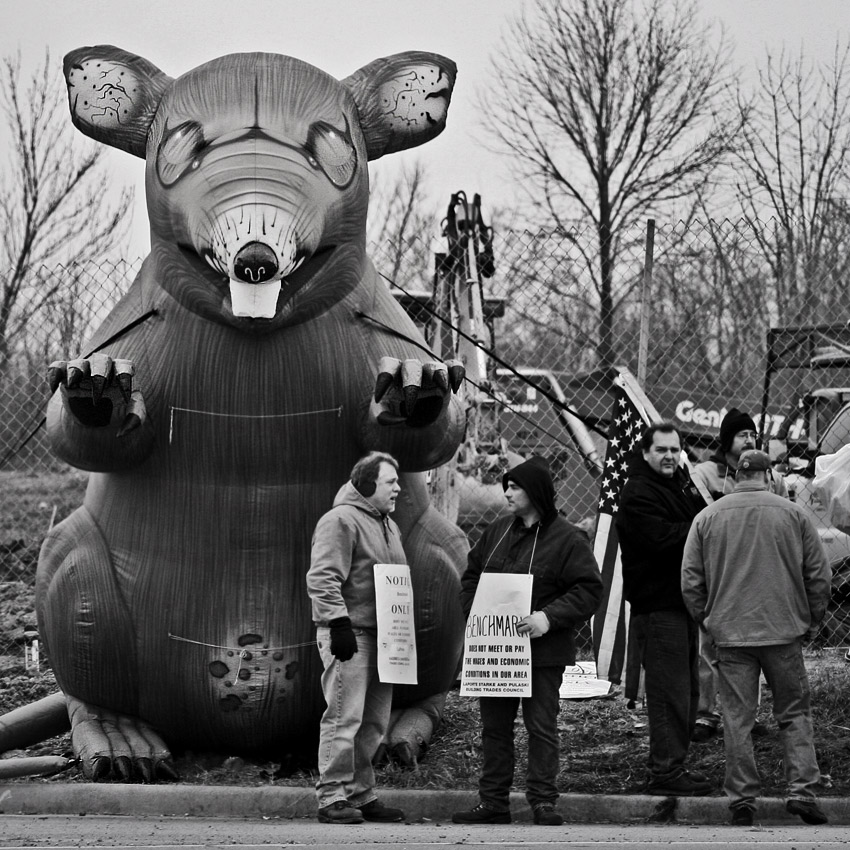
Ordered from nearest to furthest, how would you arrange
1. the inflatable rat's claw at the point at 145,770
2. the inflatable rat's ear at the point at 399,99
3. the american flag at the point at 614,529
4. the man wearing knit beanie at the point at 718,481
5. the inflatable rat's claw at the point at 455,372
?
the inflatable rat's claw at the point at 455,372 → the inflatable rat's claw at the point at 145,770 → the inflatable rat's ear at the point at 399,99 → the man wearing knit beanie at the point at 718,481 → the american flag at the point at 614,529

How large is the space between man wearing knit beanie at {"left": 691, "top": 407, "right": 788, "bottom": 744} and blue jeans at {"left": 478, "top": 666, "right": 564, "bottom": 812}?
3.18 ft

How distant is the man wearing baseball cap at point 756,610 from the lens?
18.2ft

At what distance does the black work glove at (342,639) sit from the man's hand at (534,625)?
65cm

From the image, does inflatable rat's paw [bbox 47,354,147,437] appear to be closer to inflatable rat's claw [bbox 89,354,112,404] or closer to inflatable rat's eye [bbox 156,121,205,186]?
inflatable rat's claw [bbox 89,354,112,404]

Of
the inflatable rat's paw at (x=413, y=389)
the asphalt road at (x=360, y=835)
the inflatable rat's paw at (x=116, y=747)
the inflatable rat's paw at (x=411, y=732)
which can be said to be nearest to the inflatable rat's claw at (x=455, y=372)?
the inflatable rat's paw at (x=413, y=389)

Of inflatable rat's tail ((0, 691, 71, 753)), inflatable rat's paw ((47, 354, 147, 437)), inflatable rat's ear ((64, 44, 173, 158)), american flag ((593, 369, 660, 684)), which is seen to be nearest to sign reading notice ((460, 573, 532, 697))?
inflatable rat's paw ((47, 354, 147, 437))

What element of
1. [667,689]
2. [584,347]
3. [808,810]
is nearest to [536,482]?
[667,689]

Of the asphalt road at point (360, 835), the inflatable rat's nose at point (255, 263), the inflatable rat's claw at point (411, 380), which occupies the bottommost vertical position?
the asphalt road at point (360, 835)

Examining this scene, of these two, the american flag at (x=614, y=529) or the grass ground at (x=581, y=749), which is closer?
the grass ground at (x=581, y=749)

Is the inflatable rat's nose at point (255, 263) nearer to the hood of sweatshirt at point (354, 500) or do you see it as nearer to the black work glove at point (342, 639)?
the hood of sweatshirt at point (354, 500)

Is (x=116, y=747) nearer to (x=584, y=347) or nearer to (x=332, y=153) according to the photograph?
(x=332, y=153)

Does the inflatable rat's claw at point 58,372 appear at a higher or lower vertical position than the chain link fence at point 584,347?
lower

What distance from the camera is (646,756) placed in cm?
660

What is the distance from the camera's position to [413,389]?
5.68 metres
